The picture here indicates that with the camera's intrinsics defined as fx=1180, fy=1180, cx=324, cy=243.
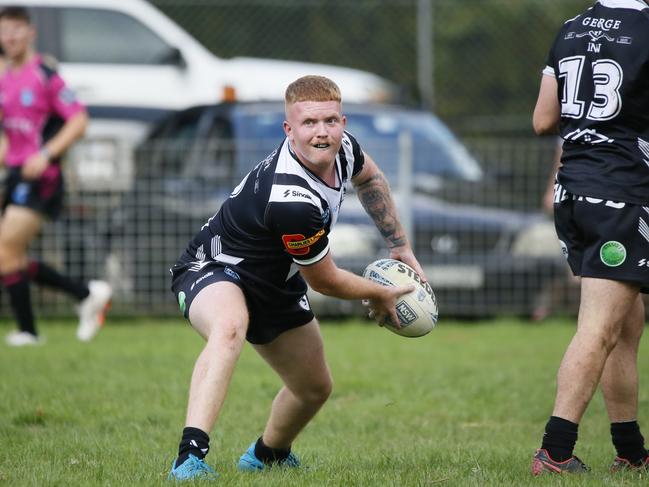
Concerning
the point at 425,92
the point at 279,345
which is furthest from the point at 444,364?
the point at 425,92

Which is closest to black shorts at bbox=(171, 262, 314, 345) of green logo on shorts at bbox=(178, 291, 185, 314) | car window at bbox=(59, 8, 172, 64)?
green logo on shorts at bbox=(178, 291, 185, 314)

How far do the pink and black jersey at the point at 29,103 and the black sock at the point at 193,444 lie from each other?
541 centimetres

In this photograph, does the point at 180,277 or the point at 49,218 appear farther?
the point at 49,218

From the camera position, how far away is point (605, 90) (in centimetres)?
473

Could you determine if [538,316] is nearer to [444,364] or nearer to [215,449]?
[444,364]

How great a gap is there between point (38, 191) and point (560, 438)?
5636 mm

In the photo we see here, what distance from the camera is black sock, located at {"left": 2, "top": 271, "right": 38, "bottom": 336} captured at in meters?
9.30

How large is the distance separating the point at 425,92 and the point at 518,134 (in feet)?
8.69

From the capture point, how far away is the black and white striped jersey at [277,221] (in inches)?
178

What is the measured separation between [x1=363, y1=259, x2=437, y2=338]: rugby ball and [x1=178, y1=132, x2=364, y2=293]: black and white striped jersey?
0.34 m

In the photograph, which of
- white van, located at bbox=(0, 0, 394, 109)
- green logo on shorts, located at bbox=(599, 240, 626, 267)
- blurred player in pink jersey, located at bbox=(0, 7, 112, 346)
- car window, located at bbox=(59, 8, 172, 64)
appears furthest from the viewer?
car window, located at bbox=(59, 8, 172, 64)

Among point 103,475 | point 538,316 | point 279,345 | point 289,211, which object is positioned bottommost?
point 538,316

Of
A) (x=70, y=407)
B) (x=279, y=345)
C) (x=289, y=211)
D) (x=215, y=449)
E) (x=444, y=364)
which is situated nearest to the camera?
(x=289, y=211)

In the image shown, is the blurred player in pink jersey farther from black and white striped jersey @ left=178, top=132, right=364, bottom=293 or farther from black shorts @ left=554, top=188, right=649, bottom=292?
black shorts @ left=554, top=188, right=649, bottom=292
